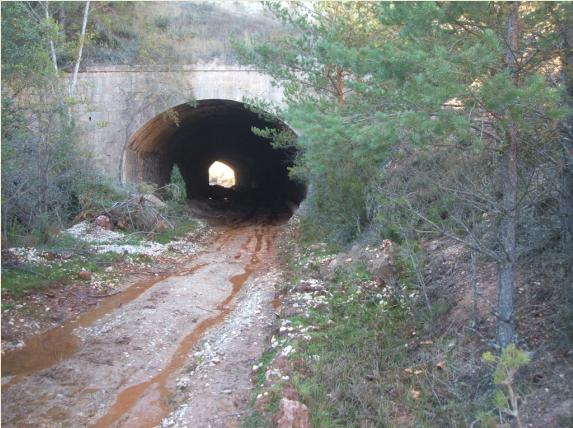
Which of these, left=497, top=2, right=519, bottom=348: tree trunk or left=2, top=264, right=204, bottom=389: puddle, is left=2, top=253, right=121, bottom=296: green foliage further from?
left=497, top=2, right=519, bottom=348: tree trunk

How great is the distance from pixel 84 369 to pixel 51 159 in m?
5.78

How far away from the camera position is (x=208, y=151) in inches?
1126

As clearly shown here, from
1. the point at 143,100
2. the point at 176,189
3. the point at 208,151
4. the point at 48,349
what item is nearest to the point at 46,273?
the point at 48,349

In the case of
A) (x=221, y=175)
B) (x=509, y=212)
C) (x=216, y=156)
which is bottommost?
(x=221, y=175)

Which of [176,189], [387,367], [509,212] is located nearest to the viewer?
[509,212]

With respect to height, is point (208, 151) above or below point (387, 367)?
above

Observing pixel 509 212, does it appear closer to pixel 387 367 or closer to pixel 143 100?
pixel 387 367

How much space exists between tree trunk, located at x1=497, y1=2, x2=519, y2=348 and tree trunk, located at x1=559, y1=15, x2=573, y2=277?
0.44 m

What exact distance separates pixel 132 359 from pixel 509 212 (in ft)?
16.6

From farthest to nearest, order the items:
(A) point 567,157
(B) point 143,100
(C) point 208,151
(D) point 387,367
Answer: (C) point 208,151 → (B) point 143,100 → (D) point 387,367 → (A) point 567,157

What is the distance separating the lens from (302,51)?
11.8 meters

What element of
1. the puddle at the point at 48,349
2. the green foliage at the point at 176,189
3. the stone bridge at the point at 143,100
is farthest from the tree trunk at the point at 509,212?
the green foliage at the point at 176,189

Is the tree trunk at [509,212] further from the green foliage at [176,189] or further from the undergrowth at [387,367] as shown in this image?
the green foliage at [176,189]

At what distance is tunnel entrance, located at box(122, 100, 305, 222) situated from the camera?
18750 mm
